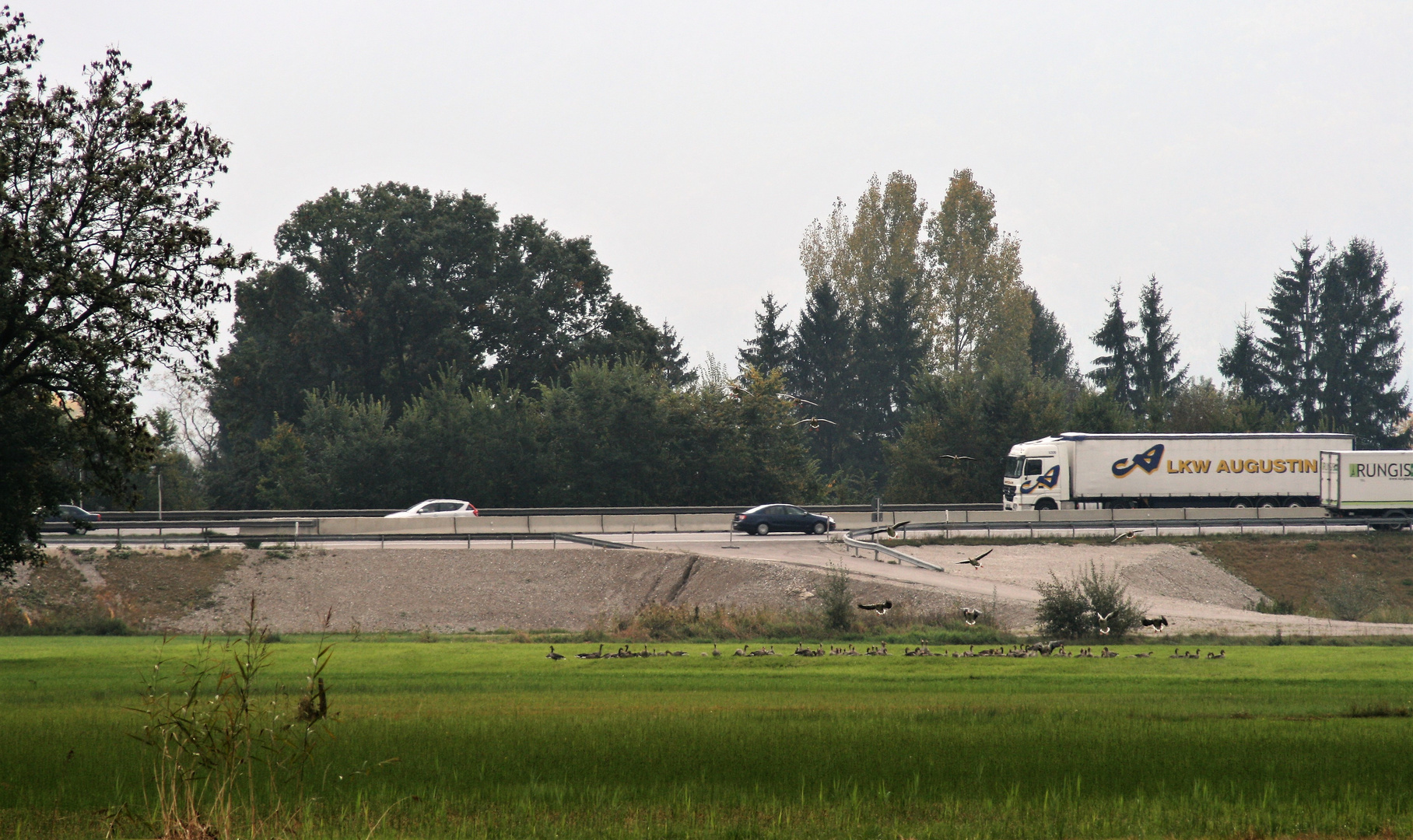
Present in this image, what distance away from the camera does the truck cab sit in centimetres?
5650

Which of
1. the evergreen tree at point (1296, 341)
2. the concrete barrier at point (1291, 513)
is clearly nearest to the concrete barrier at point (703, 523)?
the concrete barrier at point (1291, 513)

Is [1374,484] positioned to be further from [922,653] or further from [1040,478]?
[922,653]

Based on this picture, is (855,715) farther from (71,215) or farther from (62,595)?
(62,595)

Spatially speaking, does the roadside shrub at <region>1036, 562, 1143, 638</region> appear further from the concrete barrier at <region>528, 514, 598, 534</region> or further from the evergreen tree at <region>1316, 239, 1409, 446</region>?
the evergreen tree at <region>1316, 239, 1409, 446</region>

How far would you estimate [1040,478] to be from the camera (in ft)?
186

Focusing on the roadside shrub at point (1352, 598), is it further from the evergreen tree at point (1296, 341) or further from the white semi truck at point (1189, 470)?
the evergreen tree at point (1296, 341)

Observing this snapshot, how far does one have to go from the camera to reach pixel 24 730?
14.8m

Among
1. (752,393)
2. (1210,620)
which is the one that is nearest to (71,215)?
(1210,620)

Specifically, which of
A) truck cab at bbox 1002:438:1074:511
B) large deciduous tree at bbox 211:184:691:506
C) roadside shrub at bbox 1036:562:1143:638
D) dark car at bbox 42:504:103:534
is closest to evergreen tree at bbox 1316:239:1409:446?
truck cab at bbox 1002:438:1074:511

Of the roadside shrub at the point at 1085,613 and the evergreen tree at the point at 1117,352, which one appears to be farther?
the evergreen tree at the point at 1117,352

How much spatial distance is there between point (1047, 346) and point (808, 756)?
335ft

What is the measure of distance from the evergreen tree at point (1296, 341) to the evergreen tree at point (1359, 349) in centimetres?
53

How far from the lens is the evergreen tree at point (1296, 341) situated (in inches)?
3494

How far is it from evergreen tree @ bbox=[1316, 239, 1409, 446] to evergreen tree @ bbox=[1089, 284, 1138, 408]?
13694 mm
